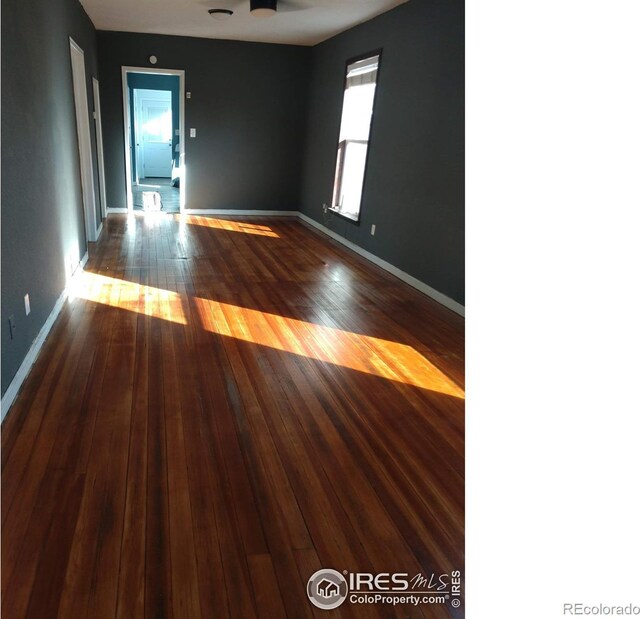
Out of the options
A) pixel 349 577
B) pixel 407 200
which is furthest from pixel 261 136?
pixel 349 577

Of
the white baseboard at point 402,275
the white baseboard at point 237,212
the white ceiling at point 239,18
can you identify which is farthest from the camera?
the white baseboard at point 237,212

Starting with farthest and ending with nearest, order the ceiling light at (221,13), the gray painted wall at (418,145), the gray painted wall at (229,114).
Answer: the gray painted wall at (229,114) → the ceiling light at (221,13) → the gray painted wall at (418,145)

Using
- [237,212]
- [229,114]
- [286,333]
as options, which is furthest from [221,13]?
[286,333]

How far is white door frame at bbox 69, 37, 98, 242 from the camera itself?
5.42 meters

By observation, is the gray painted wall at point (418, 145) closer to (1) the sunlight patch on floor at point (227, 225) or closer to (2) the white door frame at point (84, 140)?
(1) the sunlight patch on floor at point (227, 225)

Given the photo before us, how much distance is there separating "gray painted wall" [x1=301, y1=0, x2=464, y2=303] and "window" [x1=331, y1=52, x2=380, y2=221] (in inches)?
7.3

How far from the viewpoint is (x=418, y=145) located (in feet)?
16.4

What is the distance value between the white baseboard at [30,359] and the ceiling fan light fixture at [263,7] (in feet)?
11.4

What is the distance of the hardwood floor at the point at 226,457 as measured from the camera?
1.64 m

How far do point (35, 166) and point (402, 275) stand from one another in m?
3.37

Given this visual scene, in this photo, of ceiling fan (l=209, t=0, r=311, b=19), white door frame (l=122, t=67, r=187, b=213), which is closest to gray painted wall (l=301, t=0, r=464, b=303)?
ceiling fan (l=209, t=0, r=311, b=19)

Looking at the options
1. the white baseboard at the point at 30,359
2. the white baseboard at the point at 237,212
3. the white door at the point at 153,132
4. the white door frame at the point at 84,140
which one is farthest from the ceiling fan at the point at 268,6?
the white door at the point at 153,132
